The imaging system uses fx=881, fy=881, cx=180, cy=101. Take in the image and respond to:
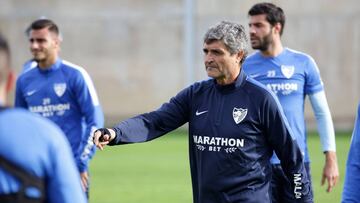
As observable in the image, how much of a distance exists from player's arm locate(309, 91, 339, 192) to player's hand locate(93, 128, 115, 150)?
2.63 m

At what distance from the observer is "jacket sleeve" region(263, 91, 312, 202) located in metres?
5.65

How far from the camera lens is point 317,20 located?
22.4 metres

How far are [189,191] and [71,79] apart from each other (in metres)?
4.61

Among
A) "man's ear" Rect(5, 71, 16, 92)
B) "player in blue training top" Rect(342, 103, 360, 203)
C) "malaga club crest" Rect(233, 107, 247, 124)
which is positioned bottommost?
"player in blue training top" Rect(342, 103, 360, 203)

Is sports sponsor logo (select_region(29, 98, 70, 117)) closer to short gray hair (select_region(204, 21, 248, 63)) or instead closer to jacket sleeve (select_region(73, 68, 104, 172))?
jacket sleeve (select_region(73, 68, 104, 172))

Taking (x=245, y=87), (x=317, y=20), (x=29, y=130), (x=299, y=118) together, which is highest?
(x=29, y=130)

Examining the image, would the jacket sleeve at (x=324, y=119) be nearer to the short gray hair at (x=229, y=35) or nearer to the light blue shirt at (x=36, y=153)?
the short gray hair at (x=229, y=35)

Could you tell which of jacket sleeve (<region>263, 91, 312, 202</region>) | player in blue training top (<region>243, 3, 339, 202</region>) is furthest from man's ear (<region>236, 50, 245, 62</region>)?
player in blue training top (<region>243, 3, 339, 202</region>)

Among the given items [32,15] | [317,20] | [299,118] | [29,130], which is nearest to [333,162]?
[299,118]

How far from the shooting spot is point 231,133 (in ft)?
18.6

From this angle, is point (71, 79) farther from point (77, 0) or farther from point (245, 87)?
point (77, 0)

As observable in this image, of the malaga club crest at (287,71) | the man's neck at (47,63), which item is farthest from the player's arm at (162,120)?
the man's neck at (47,63)

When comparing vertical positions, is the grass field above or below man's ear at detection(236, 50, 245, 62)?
below

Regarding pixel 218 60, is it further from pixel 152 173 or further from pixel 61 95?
pixel 152 173
